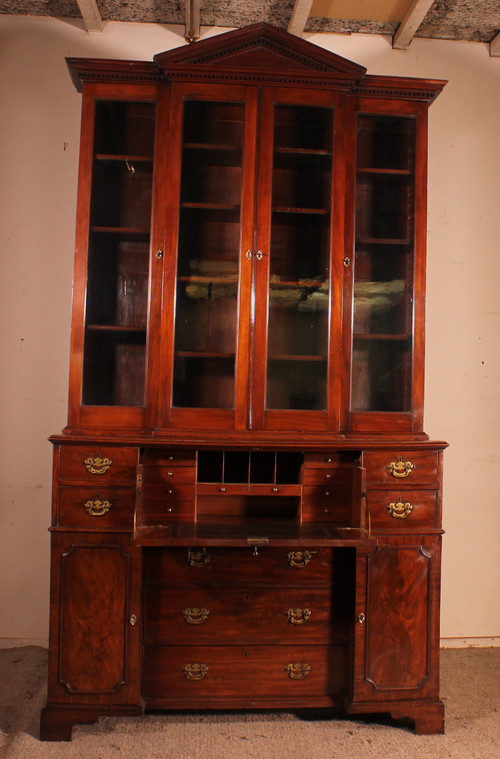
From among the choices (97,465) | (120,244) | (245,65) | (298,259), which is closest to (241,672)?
(97,465)

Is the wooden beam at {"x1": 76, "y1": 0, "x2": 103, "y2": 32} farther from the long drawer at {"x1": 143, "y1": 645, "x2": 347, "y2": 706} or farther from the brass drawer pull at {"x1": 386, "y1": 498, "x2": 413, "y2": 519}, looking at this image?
the long drawer at {"x1": 143, "y1": 645, "x2": 347, "y2": 706}

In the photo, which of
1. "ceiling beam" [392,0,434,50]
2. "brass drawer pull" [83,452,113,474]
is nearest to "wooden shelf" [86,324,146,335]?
"brass drawer pull" [83,452,113,474]

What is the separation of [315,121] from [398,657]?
210 cm

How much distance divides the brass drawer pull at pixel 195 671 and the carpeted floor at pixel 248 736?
18cm

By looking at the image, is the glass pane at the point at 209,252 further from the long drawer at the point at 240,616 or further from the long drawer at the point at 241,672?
the long drawer at the point at 241,672

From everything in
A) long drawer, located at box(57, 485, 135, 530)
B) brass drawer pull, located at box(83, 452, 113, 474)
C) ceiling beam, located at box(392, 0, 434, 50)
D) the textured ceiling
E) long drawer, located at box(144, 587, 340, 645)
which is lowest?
long drawer, located at box(144, 587, 340, 645)

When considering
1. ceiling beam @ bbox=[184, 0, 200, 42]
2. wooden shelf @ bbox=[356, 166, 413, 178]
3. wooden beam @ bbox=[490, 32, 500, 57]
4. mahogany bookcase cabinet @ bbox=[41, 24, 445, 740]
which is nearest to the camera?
mahogany bookcase cabinet @ bbox=[41, 24, 445, 740]

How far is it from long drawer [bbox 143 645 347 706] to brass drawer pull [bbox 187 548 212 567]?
12.5 inches

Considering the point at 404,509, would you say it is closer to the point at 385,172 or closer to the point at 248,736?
the point at 248,736

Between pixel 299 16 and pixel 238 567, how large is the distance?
2451 millimetres

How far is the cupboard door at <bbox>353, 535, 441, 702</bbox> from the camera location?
217 cm

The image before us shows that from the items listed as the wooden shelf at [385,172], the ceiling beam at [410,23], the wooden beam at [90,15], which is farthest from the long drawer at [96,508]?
the ceiling beam at [410,23]

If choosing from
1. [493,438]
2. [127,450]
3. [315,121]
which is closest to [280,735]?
[127,450]

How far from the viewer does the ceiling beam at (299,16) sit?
258cm
